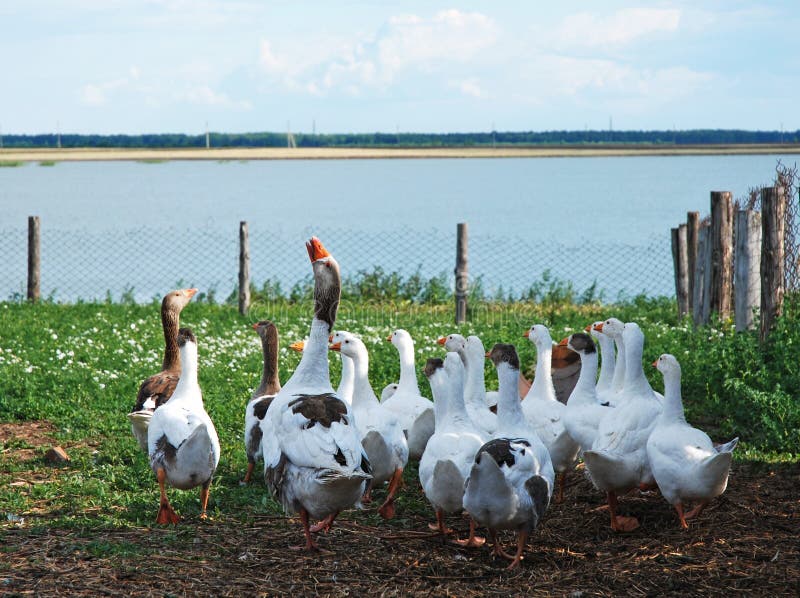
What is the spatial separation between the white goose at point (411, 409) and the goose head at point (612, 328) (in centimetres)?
185

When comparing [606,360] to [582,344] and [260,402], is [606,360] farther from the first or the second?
[260,402]

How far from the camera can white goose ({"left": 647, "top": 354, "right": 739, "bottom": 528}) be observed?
605cm

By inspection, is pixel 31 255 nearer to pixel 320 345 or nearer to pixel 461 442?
pixel 320 345

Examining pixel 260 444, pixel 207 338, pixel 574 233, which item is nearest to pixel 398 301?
pixel 207 338

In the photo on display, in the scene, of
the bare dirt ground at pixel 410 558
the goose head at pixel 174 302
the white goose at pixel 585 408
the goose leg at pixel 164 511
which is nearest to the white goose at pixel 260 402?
the goose head at pixel 174 302

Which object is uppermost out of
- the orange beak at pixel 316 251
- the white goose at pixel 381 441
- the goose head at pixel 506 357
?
the orange beak at pixel 316 251

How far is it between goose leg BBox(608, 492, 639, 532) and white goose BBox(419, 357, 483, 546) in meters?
0.99

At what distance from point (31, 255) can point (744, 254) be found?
12.2 m

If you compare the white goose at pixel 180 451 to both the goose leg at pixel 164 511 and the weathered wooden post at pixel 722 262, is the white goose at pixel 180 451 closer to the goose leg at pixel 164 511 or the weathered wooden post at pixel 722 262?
the goose leg at pixel 164 511

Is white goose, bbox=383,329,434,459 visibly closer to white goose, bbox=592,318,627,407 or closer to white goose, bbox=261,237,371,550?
white goose, bbox=261,237,371,550

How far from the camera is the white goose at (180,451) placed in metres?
6.59

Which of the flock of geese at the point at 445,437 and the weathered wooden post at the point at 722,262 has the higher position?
the weathered wooden post at the point at 722,262

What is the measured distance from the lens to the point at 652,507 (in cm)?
706

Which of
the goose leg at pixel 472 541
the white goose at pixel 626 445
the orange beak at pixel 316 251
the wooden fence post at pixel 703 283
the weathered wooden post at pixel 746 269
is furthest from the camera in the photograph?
the wooden fence post at pixel 703 283
